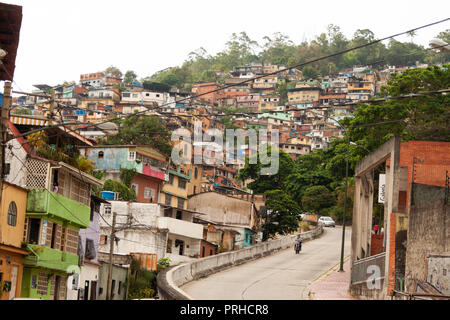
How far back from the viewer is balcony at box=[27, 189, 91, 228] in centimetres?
3256

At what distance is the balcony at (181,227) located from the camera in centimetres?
5525

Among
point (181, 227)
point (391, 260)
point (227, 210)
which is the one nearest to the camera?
point (391, 260)

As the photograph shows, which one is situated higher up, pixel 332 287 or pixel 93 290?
pixel 332 287

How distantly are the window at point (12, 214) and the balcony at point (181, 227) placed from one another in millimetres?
24130

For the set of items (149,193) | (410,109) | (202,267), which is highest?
(410,109)

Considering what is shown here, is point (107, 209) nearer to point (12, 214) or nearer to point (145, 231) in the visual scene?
point (145, 231)

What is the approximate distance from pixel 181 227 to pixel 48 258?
24382 mm

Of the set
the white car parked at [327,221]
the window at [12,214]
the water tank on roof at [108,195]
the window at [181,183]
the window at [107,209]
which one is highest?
the window at [181,183]

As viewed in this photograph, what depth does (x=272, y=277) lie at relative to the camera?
43.0 m

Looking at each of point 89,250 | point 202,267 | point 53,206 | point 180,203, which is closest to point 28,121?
point 53,206

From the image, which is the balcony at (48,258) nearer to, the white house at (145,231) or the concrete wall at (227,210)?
the white house at (145,231)

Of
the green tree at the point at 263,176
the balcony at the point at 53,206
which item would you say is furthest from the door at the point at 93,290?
the green tree at the point at 263,176
